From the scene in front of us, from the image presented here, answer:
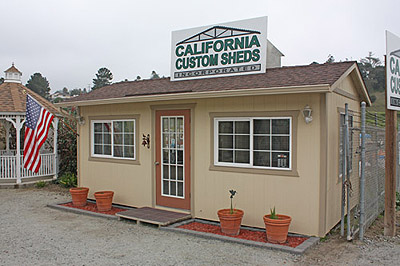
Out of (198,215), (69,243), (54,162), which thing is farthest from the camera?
(54,162)

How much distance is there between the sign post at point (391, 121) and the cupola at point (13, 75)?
1317 centimetres

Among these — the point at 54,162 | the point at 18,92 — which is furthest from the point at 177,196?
the point at 18,92

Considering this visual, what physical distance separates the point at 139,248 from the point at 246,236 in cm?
180

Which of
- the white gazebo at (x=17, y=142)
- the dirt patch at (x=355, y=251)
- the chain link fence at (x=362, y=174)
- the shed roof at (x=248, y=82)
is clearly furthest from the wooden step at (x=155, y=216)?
the white gazebo at (x=17, y=142)

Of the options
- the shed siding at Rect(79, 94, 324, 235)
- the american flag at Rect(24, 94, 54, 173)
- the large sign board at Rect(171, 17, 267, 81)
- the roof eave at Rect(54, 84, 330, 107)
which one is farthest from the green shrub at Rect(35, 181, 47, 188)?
the large sign board at Rect(171, 17, 267, 81)

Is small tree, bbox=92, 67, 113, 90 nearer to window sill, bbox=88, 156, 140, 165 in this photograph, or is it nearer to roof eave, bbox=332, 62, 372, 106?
window sill, bbox=88, 156, 140, 165

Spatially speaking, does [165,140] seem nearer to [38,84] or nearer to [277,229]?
[277,229]

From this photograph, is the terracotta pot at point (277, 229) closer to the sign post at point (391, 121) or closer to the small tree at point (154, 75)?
the sign post at point (391, 121)

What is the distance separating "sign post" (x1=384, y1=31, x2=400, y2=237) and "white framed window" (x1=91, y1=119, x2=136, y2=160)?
5.19 m

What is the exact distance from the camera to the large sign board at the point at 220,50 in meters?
7.82

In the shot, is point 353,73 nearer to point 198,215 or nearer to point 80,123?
point 198,215

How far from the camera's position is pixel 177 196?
771cm

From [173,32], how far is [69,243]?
550 centimetres

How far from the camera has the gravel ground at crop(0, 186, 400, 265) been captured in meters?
5.15
